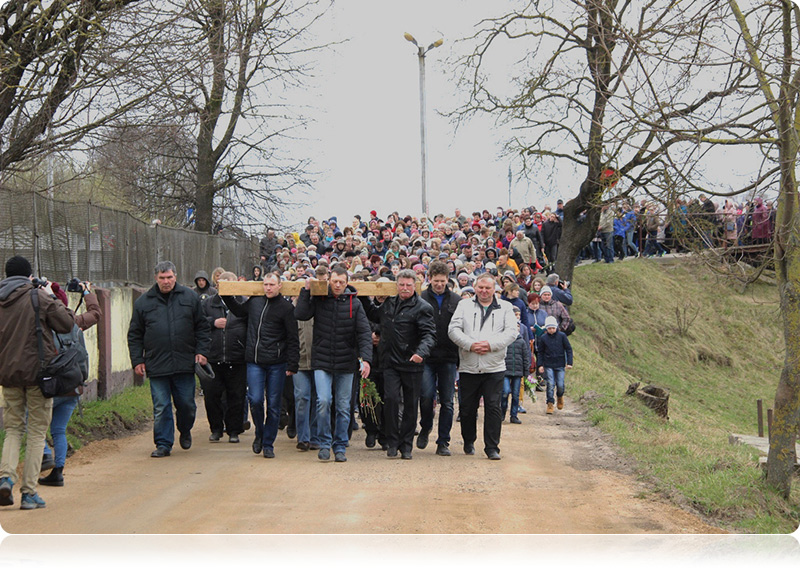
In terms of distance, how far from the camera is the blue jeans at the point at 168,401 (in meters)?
12.0

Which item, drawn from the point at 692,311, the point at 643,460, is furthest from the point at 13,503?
the point at 692,311

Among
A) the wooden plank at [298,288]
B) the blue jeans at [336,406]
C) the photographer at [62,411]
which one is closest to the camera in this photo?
the photographer at [62,411]

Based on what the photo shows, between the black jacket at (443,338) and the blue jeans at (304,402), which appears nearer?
the blue jeans at (304,402)

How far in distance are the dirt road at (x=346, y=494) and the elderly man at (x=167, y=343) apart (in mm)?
598

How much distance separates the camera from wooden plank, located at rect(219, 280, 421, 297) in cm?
1166

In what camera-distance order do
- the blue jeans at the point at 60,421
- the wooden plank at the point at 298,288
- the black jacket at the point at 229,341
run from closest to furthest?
the blue jeans at the point at 60,421
the wooden plank at the point at 298,288
the black jacket at the point at 229,341

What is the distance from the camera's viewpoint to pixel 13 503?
8.93m

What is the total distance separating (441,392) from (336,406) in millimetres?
1318

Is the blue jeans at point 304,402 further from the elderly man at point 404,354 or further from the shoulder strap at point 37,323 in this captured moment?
the shoulder strap at point 37,323

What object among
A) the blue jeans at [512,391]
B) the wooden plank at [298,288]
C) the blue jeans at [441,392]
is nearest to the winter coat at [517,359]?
the blue jeans at [512,391]

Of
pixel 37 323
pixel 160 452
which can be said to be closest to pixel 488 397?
pixel 160 452

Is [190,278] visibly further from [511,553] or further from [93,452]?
[511,553]

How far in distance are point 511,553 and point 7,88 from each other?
752 cm

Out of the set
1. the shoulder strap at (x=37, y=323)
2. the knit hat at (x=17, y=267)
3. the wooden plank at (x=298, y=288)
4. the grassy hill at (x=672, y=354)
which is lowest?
the grassy hill at (x=672, y=354)
